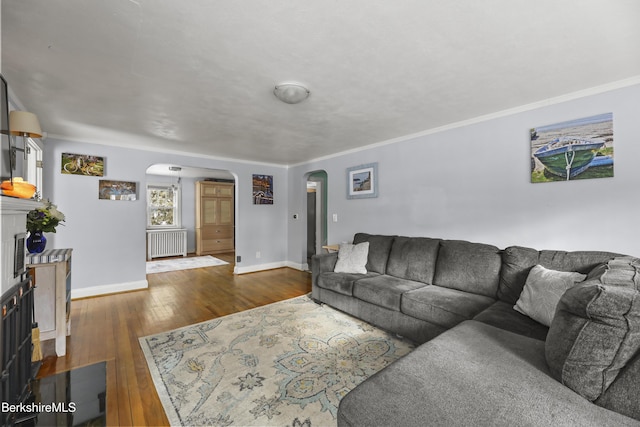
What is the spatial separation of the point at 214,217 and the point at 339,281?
5840mm

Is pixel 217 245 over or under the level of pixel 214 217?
under

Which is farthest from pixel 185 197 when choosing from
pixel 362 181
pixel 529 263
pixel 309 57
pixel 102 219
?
pixel 529 263

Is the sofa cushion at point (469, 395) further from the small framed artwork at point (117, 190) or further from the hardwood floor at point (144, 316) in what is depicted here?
the small framed artwork at point (117, 190)

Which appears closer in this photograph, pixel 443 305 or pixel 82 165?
pixel 443 305

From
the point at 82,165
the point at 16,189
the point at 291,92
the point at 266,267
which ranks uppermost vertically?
the point at 291,92

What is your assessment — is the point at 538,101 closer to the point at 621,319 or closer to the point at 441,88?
the point at 441,88

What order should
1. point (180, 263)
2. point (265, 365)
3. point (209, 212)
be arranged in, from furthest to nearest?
point (209, 212)
point (180, 263)
point (265, 365)

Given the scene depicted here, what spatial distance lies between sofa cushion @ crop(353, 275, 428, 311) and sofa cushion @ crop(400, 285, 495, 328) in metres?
0.10

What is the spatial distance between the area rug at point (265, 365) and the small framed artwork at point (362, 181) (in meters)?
1.92

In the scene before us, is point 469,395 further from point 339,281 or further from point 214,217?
point 214,217

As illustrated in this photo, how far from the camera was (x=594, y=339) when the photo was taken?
3.57ft

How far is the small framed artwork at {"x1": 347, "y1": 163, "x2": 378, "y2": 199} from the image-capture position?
4137mm

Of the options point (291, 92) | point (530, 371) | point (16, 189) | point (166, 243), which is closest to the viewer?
point (530, 371)

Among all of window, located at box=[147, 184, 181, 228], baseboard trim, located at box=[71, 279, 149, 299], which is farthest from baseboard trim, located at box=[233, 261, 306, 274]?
window, located at box=[147, 184, 181, 228]
